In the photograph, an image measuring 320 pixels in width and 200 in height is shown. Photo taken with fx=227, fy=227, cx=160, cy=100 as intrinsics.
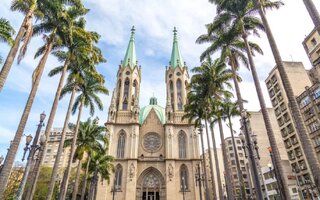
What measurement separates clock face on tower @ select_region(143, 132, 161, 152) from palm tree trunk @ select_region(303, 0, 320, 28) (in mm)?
39422

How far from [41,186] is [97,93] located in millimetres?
32556

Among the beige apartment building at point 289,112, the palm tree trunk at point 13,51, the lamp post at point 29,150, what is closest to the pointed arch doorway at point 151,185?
the beige apartment building at point 289,112

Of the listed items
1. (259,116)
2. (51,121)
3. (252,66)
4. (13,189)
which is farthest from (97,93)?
(259,116)

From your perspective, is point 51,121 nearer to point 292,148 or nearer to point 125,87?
point 125,87

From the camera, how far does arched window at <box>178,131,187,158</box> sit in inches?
1804

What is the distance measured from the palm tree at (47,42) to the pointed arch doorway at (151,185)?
106 ft

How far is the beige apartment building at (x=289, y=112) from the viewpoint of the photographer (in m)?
40.2

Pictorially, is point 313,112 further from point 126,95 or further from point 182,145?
point 126,95

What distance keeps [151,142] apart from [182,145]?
659 centimetres

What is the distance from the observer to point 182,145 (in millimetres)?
46906

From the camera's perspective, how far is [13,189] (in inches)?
1682

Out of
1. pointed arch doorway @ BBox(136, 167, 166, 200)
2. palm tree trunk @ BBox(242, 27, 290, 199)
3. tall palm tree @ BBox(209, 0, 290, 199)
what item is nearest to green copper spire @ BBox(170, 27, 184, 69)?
pointed arch doorway @ BBox(136, 167, 166, 200)

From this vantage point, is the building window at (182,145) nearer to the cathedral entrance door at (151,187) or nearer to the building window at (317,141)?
the cathedral entrance door at (151,187)

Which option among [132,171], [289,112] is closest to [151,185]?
[132,171]
